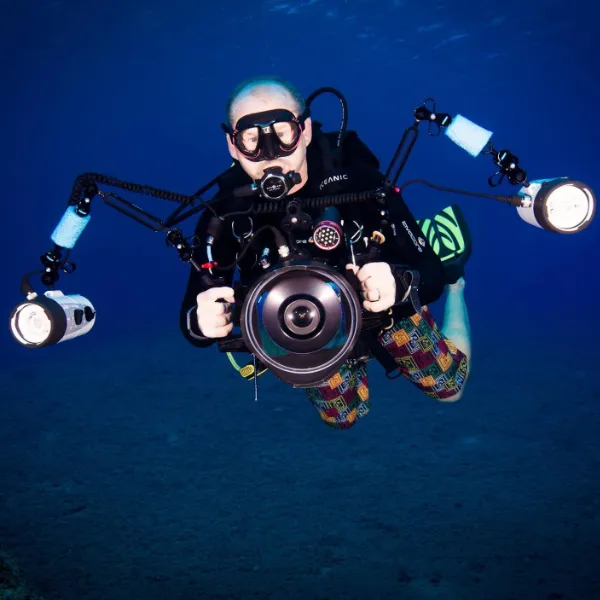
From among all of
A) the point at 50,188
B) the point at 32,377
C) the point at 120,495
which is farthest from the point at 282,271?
the point at 50,188

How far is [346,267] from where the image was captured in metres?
2.20

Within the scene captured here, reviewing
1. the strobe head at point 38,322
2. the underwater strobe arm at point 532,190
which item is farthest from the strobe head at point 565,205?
the strobe head at point 38,322

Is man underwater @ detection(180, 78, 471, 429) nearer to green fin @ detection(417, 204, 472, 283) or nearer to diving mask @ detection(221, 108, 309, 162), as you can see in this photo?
diving mask @ detection(221, 108, 309, 162)

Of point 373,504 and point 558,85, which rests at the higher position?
point 558,85

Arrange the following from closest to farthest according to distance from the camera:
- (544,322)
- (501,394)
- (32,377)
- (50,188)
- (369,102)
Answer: (501,394)
(32,377)
(544,322)
(369,102)
(50,188)

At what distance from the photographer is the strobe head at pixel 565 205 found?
2.36 m

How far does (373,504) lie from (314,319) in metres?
3.44

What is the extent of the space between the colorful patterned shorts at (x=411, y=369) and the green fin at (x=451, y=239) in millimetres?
556

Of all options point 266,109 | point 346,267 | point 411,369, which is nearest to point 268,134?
point 266,109

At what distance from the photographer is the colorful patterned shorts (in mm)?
3686

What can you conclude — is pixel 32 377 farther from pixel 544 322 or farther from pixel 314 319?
pixel 544 322

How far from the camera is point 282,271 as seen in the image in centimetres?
200

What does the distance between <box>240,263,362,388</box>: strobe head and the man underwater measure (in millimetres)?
167

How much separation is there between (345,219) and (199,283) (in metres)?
0.94
